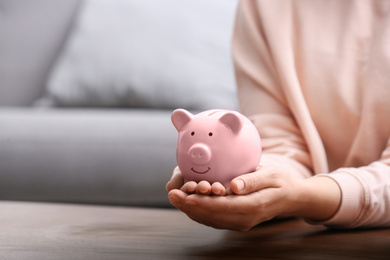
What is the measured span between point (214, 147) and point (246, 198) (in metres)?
0.06

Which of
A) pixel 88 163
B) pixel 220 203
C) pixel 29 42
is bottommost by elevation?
pixel 88 163

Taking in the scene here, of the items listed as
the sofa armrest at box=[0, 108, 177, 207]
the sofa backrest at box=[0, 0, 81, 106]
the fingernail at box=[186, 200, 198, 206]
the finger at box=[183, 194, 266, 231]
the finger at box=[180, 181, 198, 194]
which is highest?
the finger at box=[180, 181, 198, 194]

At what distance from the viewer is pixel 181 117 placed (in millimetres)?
552

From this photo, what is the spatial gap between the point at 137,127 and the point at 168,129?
0.23 ft

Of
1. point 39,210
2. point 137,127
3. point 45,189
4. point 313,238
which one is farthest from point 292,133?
point 45,189

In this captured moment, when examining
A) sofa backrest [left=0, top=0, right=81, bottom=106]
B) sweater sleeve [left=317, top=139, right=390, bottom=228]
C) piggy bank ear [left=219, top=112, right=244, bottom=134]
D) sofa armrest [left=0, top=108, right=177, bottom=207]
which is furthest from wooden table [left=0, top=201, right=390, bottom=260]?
sofa backrest [left=0, top=0, right=81, bottom=106]

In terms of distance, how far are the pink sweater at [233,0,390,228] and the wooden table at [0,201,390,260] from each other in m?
0.16

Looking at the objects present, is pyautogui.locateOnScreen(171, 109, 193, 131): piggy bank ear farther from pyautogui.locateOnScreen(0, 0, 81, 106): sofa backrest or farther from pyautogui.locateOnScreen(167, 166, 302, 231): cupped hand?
pyautogui.locateOnScreen(0, 0, 81, 106): sofa backrest

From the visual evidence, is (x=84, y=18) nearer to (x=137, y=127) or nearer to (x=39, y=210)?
(x=137, y=127)

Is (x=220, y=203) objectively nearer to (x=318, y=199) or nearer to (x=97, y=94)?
(x=318, y=199)

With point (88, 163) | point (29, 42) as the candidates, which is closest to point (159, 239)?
point (88, 163)

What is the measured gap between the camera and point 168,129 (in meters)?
1.29

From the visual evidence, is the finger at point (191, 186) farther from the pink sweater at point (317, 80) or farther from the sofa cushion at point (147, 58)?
the sofa cushion at point (147, 58)

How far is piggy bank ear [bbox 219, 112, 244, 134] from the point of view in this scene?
1.75 feet
